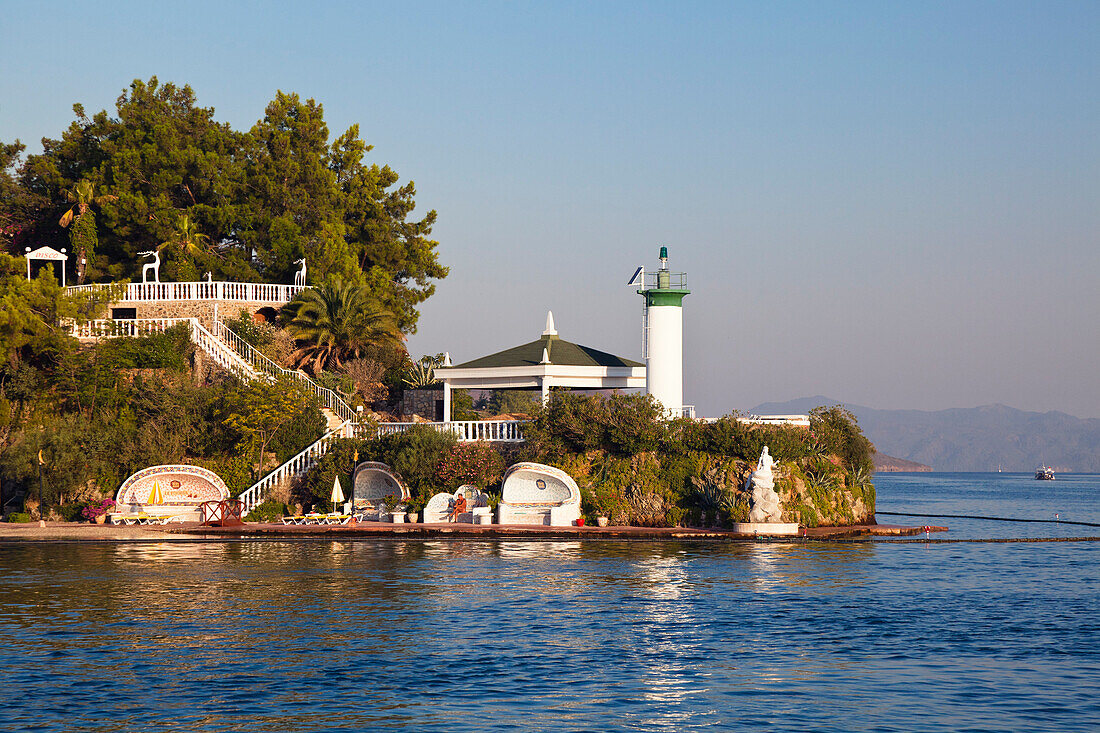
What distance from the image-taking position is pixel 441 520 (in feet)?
119

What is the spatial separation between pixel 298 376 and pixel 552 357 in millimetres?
9319

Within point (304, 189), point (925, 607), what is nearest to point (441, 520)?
point (925, 607)

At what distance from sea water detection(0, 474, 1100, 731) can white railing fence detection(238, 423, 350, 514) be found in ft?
14.6

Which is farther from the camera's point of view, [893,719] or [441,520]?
[441,520]

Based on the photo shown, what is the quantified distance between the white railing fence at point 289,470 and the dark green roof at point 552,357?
6506 millimetres

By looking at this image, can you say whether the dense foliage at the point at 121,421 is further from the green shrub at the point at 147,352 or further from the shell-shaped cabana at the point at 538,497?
the shell-shaped cabana at the point at 538,497

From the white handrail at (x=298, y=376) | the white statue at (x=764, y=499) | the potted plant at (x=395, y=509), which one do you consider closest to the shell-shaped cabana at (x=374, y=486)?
the potted plant at (x=395, y=509)

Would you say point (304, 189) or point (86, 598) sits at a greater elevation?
point (304, 189)

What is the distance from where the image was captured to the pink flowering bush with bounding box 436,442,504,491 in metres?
36.6

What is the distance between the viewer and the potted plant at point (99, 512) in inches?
1427

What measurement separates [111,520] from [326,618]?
659 inches

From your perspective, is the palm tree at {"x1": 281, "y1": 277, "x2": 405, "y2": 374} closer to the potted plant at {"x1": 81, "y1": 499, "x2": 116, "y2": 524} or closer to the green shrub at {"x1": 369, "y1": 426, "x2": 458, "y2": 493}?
the green shrub at {"x1": 369, "y1": 426, "x2": 458, "y2": 493}

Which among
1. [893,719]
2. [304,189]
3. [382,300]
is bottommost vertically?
[893,719]

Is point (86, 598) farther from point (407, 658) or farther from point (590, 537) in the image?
point (590, 537)
